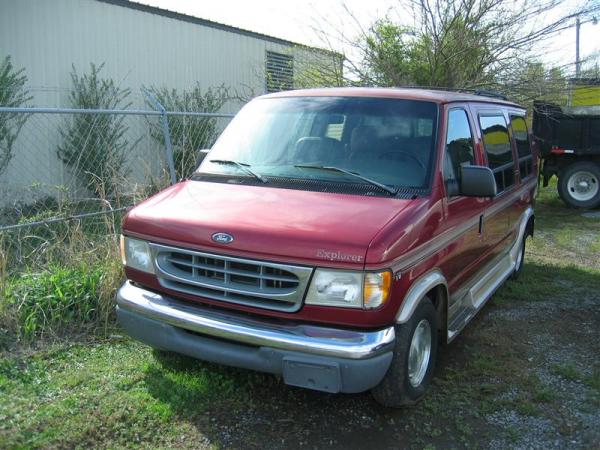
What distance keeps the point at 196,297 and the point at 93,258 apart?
219 cm

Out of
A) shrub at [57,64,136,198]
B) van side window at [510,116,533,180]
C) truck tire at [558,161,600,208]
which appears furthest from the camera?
truck tire at [558,161,600,208]

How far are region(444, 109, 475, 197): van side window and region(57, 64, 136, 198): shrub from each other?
5.30m

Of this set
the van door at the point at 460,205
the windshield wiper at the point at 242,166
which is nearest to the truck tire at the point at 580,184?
the van door at the point at 460,205

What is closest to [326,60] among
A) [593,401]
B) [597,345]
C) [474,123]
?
[474,123]

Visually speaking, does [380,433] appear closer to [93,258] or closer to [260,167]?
[260,167]

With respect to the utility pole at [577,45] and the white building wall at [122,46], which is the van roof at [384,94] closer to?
the white building wall at [122,46]

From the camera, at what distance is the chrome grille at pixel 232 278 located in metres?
3.07

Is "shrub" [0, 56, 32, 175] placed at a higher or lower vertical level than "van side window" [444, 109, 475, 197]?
higher

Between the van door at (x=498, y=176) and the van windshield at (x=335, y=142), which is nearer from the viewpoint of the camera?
the van windshield at (x=335, y=142)

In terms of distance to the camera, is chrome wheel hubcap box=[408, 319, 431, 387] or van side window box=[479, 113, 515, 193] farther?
van side window box=[479, 113, 515, 193]

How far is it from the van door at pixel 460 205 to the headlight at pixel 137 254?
1.89 m

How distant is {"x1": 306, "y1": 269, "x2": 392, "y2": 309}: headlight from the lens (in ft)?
9.77

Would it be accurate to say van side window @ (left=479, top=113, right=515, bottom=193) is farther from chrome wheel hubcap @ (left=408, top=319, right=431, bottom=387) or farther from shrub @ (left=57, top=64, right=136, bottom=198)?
shrub @ (left=57, top=64, right=136, bottom=198)

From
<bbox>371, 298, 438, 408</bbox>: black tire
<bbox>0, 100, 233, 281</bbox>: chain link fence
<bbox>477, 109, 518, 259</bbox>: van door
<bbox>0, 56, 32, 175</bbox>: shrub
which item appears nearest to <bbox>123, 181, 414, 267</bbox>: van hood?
<bbox>371, 298, 438, 408</bbox>: black tire
